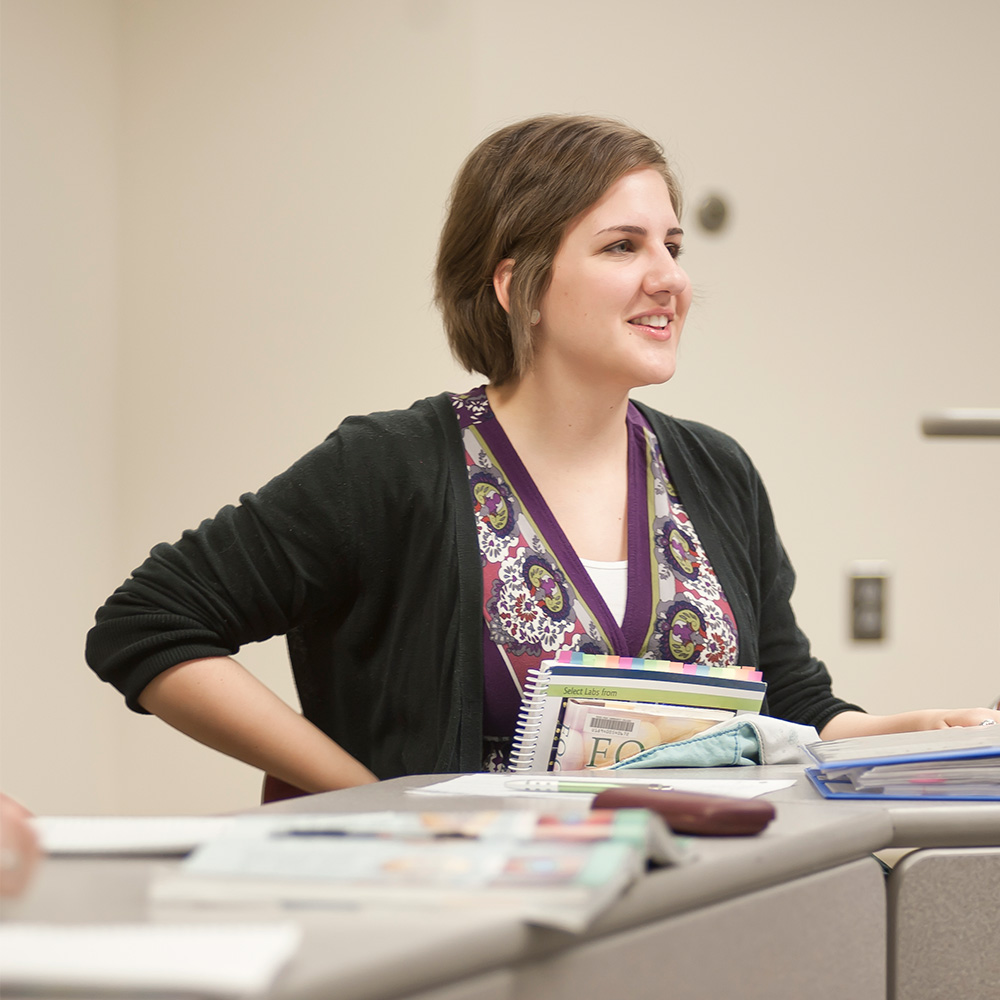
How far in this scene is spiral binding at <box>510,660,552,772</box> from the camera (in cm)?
139

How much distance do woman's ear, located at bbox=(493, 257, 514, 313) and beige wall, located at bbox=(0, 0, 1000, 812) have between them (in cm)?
92

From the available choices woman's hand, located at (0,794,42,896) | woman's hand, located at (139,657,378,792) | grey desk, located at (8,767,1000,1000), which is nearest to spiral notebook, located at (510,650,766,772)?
woman's hand, located at (139,657,378,792)

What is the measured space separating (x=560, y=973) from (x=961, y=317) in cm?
264

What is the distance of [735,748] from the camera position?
125 cm

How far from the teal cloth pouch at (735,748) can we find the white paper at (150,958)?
31.0 inches

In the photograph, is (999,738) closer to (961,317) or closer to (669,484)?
(669,484)

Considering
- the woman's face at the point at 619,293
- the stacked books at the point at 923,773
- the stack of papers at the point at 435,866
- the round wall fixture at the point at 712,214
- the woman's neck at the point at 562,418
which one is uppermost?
the round wall fixture at the point at 712,214

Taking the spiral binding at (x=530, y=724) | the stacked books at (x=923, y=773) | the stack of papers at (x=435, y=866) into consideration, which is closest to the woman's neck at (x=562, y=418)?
the spiral binding at (x=530, y=724)

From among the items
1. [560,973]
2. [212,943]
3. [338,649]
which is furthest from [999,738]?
[338,649]

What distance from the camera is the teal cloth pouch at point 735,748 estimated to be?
4.08 feet

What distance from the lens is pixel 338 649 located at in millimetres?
1669

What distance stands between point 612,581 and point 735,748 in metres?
0.44

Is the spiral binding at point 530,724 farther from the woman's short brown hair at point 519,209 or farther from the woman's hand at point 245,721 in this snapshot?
the woman's short brown hair at point 519,209

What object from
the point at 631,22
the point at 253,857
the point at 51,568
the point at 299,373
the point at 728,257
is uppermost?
the point at 631,22
